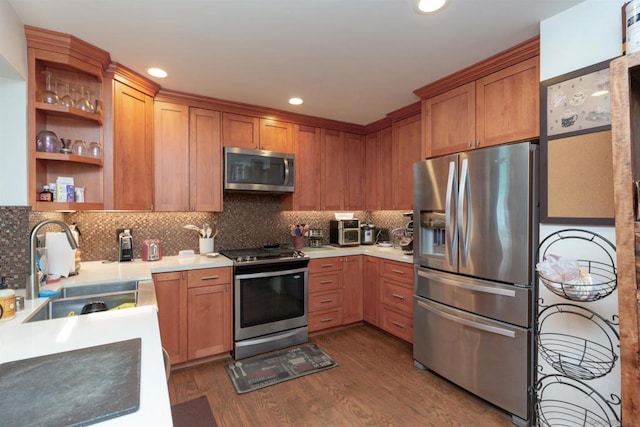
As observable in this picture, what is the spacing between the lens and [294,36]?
1.87 metres

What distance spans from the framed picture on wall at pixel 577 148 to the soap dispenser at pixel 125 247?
3121 mm

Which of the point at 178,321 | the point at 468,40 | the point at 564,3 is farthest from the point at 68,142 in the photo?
the point at 564,3

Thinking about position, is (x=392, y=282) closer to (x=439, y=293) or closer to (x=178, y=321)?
(x=439, y=293)

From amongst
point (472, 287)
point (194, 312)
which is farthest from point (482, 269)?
point (194, 312)

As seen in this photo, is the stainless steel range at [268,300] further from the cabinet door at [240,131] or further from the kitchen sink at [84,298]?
the cabinet door at [240,131]

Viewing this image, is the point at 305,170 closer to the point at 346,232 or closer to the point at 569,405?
the point at 346,232

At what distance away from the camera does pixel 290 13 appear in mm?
1650

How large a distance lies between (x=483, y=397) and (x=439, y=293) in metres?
0.71

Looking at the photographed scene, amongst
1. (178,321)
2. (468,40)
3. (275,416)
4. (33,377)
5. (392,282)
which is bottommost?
(275,416)

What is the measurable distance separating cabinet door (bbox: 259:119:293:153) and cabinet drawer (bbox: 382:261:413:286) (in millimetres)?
1653

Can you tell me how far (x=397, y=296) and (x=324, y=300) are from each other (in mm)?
775

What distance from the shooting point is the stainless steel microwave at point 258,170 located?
296 centimetres

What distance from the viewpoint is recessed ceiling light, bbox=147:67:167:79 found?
90.4 inches

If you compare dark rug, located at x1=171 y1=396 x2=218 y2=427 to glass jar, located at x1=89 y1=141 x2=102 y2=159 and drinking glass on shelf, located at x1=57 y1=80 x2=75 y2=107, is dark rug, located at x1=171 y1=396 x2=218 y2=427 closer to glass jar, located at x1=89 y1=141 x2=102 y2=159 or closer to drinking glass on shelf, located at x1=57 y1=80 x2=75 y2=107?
glass jar, located at x1=89 y1=141 x2=102 y2=159
